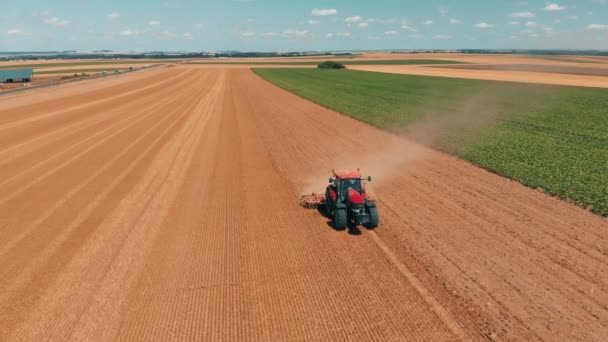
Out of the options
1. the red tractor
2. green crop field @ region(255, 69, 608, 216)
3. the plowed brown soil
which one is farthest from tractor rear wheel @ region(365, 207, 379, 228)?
green crop field @ region(255, 69, 608, 216)

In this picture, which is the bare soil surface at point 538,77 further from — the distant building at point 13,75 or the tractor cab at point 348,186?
the distant building at point 13,75

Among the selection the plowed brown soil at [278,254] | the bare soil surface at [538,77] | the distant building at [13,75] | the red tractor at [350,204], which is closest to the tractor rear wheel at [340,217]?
the red tractor at [350,204]

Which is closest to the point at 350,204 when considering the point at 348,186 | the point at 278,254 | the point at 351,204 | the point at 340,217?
the point at 351,204

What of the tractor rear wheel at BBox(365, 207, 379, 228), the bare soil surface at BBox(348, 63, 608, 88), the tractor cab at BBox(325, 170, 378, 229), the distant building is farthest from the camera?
the distant building

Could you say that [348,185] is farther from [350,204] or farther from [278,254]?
[278,254]

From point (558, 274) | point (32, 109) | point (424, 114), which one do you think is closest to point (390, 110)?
point (424, 114)

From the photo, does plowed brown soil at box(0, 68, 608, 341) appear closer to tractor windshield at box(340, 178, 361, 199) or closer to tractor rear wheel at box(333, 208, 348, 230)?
tractor rear wheel at box(333, 208, 348, 230)

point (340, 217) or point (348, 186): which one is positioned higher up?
point (348, 186)
